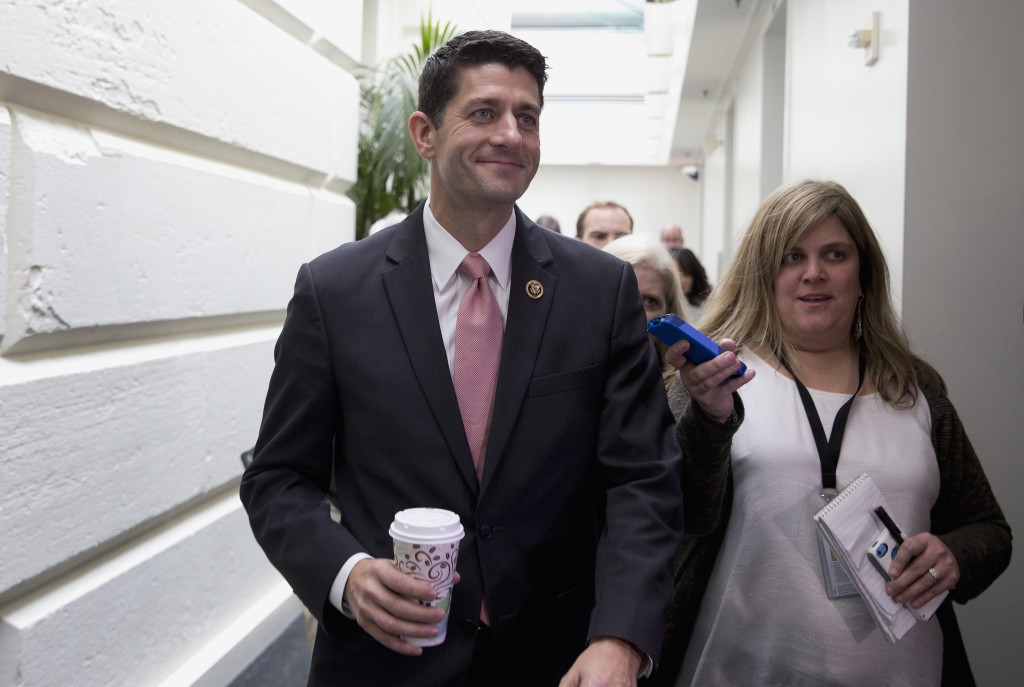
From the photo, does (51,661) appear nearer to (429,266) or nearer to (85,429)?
(85,429)

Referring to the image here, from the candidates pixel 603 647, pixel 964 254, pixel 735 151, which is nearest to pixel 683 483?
pixel 603 647

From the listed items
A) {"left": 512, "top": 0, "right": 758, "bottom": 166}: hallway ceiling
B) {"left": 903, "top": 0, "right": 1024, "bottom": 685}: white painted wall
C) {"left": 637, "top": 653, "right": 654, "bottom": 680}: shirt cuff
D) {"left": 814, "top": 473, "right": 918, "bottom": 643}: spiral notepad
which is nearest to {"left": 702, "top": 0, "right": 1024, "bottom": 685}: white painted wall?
{"left": 903, "top": 0, "right": 1024, "bottom": 685}: white painted wall

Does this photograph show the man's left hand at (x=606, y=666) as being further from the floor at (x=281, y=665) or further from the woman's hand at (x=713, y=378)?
the floor at (x=281, y=665)

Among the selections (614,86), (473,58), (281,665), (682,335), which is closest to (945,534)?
(682,335)

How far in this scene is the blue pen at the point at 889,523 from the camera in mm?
1906

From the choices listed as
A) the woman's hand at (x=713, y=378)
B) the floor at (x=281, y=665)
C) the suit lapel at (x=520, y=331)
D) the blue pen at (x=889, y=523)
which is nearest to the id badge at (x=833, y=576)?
the blue pen at (x=889, y=523)

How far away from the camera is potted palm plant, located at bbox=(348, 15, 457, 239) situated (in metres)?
5.06

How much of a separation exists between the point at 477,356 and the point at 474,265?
19 cm

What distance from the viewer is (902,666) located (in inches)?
76.2

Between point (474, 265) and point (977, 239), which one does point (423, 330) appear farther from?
point (977, 239)

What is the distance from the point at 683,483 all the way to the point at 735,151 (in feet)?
30.7

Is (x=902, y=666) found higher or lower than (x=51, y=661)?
higher

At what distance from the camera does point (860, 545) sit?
1.88m

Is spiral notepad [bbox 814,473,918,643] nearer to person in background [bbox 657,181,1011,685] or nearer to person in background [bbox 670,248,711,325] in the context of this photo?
person in background [bbox 657,181,1011,685]
